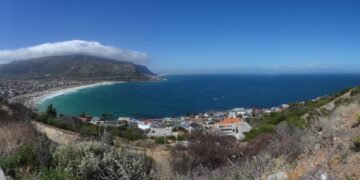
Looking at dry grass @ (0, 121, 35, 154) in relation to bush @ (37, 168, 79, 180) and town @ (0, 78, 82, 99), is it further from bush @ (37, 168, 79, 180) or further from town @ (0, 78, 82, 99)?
town @ (0, 78, 82, 99)

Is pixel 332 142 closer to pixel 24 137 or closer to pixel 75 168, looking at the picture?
pixel 75 168

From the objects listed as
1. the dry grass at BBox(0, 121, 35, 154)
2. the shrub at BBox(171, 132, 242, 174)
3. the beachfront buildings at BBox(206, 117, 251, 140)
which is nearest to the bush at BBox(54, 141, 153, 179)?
the dry grass at BBox(0, 121, 35, 154)

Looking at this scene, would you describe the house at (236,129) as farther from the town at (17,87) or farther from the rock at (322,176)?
the town at (17,87)

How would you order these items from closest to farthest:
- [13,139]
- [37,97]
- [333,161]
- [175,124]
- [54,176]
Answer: [333,161]
[54,176]
[13,139]
[175,124]
[37,97]

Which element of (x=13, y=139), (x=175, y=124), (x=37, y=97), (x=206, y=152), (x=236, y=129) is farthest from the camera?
(x=37, y=97)

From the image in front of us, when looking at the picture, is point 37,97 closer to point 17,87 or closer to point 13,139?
point 17,87

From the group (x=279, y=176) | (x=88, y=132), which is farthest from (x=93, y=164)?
(x=88, y=132)

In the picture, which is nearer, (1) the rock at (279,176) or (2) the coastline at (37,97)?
(1) the rock at (279,176)

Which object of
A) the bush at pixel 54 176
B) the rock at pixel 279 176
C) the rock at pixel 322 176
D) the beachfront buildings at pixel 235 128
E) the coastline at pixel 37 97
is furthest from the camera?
the coastline at pixel 37 97

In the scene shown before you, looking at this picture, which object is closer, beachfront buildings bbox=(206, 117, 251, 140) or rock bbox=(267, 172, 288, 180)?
rock bbox=(267, 172, 288, 180)

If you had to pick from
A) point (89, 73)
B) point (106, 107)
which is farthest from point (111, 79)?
point (106, 107)

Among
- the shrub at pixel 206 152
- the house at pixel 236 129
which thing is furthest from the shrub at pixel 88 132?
the house at pixel 236 129
